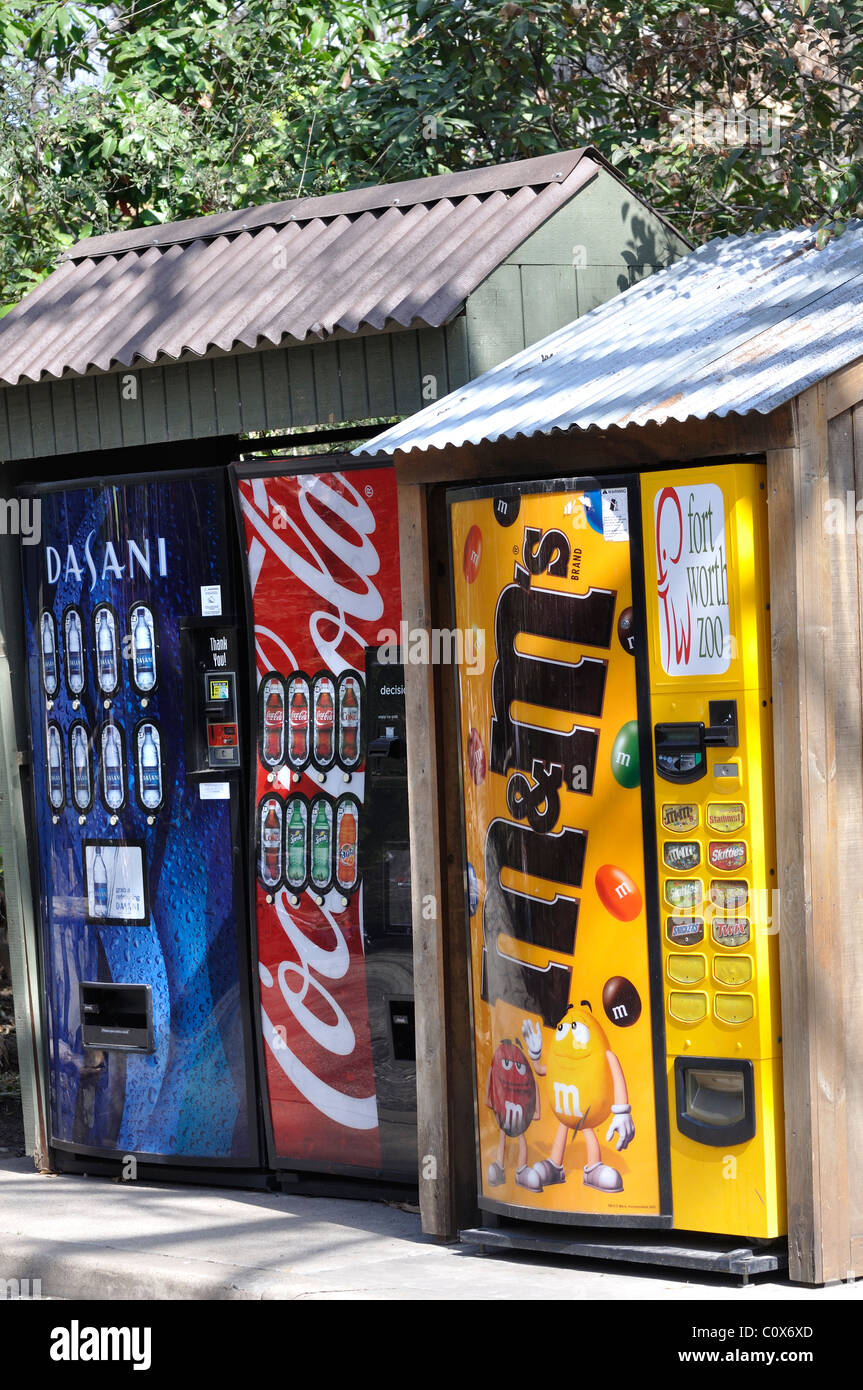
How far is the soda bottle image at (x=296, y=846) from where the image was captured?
571cm

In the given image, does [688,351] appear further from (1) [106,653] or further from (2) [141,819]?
(2) [141,819]

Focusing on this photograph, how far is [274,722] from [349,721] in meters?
0.32

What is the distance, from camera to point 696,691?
4.34 metres

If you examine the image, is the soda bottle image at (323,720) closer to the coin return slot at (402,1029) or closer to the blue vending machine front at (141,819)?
the blue vending machine front at (141,819)

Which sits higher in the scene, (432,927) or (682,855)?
(682,855)

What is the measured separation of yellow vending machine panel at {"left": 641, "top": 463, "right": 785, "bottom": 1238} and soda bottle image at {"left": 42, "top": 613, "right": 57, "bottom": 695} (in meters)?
2.79

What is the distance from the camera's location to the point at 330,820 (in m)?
5.65

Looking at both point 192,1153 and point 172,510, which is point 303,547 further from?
point 192,1153

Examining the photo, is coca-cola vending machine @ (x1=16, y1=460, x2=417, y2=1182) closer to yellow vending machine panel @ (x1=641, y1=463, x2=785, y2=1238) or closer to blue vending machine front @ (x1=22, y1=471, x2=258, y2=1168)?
blue vending machine front @ (x1=22, y1=471, x2=258, y2=1168)

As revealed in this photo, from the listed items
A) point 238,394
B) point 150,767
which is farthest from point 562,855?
point 238,394

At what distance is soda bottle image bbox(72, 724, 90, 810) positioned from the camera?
247 inches

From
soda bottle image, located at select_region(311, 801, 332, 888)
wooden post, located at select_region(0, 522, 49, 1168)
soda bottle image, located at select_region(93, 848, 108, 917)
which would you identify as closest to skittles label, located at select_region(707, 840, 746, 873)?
soda bottle image, located at select_region(311, 801, 332, 888)

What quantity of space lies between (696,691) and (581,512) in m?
0.60
